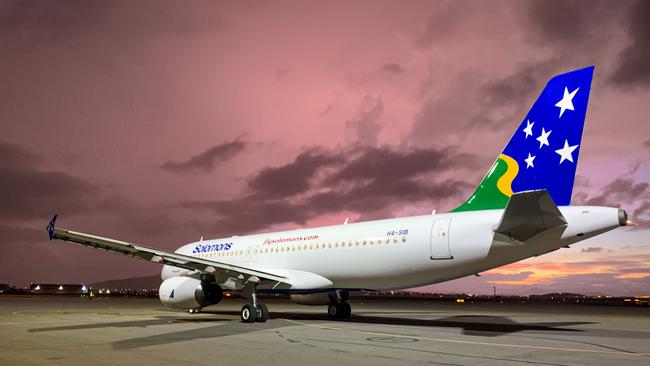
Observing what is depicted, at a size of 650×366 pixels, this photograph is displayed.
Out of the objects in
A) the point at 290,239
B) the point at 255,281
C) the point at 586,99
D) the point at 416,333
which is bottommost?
the point at 416,333

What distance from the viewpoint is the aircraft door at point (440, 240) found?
15844 mm

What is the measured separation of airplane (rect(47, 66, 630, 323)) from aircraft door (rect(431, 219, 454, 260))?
0.10 feet

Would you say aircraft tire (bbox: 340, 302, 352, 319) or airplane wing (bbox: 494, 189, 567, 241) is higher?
airplane wing (bbox: 494, 189, 567, 241)

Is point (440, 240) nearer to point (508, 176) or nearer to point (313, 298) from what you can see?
point (508, 176)

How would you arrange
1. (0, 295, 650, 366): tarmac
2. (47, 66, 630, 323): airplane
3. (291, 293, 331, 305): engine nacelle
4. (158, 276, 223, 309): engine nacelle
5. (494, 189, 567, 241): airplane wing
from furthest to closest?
(291, 293, 331, 305): engine nacelle, (158, 276, 223, 309): engine nacelle, (47, 66, 630, 323): airplane, (494, 189, 567, 241): airplane wing, (0, 295, 650, 366): tarmac

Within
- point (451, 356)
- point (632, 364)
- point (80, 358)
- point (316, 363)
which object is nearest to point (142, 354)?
point (80, 358)

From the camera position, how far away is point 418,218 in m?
17.6

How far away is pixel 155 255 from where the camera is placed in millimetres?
18156

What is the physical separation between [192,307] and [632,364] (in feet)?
49.6

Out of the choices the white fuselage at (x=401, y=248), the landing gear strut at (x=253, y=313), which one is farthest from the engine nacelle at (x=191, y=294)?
the landing gear strut at (x=253, y=313)

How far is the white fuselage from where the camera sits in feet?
46.1

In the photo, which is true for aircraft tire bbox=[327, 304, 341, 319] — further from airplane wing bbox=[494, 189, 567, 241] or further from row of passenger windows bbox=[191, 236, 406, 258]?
airplane wing bbox=[494, 189, 567, 241]

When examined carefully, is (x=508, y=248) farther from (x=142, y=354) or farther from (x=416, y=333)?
(x=142, y=354)

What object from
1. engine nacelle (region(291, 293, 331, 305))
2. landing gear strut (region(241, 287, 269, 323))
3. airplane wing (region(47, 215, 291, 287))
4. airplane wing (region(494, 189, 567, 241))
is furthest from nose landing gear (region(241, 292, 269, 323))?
airplane wing (region(494, 189, 567, 241))
